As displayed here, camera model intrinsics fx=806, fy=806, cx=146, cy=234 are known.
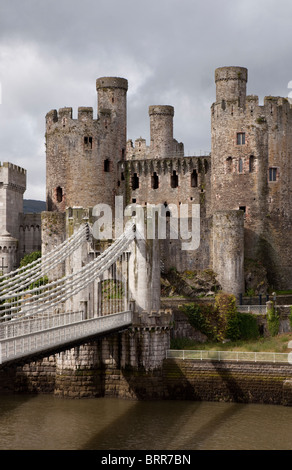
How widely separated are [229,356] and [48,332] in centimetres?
975

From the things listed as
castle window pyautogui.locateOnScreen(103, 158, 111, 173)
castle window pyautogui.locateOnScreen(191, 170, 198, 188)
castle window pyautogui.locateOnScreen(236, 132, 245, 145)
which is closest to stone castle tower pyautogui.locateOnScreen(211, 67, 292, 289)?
castle window pyautogui.locateOnScreen(236, 132, 245, 145)

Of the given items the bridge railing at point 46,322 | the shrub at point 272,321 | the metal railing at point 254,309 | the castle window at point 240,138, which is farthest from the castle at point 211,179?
the bridge railing at point 46,322

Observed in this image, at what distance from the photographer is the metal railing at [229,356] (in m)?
33.2

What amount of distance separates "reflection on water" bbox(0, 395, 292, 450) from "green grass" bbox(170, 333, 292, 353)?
371cm

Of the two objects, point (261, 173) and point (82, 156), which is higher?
point (82, 156)

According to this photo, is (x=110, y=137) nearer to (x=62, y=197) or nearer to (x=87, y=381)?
(x=62, y=197)

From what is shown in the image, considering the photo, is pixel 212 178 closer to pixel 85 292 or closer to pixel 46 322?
pixel 85 292

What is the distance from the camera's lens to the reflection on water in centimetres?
2741

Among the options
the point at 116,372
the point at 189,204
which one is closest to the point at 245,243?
the point at 189,204

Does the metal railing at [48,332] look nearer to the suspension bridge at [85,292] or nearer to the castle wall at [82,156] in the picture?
the suspension bridge at [85,292]

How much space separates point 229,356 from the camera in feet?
112

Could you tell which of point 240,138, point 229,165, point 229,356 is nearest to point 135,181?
point 229,165

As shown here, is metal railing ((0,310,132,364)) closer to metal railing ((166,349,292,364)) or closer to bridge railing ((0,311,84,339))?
bridge railing ((0,311,84,339))
